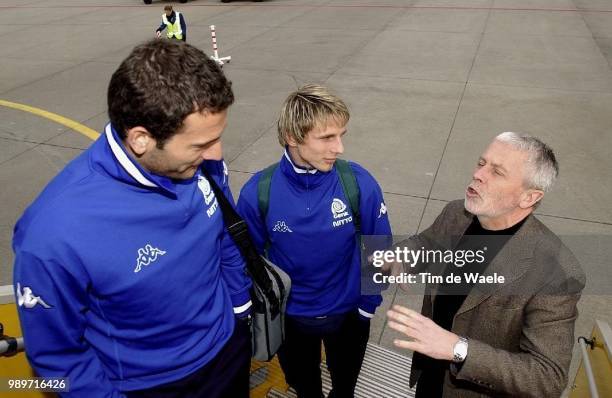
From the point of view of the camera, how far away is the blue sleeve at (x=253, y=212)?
7.38 feet

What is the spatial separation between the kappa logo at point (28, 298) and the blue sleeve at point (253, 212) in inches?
42.3

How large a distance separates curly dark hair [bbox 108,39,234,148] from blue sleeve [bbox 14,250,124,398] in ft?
1.53

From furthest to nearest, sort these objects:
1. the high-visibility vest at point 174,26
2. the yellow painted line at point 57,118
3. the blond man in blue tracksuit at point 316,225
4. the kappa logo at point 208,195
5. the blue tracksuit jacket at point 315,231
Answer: the high-visibility vest at point 174,26, the yellow painted line at point 57,118, the blue tracksuit jacket at point 315,231, the blond man in blue tracksuit at point 316,225, the kappa logo at point 208,195

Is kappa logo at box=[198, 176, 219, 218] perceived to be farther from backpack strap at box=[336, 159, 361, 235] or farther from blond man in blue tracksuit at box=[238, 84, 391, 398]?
backpack strap at box=[336, 159, 361, 235]

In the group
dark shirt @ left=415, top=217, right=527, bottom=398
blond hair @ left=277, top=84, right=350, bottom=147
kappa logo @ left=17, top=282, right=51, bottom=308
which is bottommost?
dark shirt @ left=415, top=217, right=527, bottom=398

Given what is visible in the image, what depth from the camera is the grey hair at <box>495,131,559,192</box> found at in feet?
6.07

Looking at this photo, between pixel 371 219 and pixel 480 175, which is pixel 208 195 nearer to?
pixel 371 219

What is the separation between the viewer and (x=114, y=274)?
1415mm

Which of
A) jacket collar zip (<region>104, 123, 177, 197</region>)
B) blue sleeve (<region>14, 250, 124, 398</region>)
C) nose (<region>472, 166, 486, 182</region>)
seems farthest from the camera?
nose (<region>472, 166, 486, 182</region>)

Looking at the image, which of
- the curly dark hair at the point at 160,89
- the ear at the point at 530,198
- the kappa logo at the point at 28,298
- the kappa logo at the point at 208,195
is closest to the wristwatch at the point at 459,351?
the ear at the point at 530,198

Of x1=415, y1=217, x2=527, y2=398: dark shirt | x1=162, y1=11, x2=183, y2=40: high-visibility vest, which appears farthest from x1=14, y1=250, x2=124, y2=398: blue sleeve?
x1=162, y1=11, x2=183, y2=40: high-visibility vest

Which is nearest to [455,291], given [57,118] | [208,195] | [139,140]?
[208,195]

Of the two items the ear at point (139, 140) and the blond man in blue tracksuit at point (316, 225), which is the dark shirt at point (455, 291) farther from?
the ear at point (139, 140)

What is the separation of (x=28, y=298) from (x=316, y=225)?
4.03 ft
